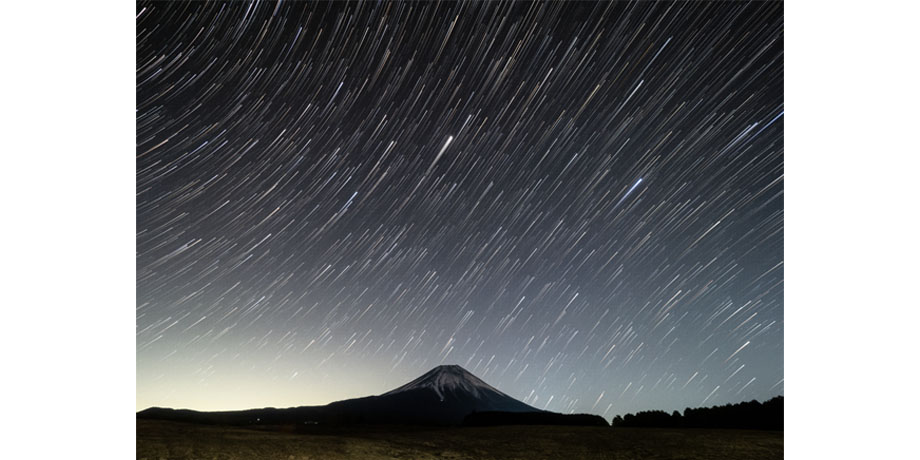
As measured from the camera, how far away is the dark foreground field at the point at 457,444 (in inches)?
215

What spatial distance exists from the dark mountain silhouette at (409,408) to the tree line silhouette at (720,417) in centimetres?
120

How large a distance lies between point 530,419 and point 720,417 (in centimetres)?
210

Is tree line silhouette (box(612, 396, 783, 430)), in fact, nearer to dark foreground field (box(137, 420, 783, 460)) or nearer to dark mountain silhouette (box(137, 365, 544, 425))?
dark foreground field (box(137, 420, 783, 460))

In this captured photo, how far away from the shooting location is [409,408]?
701 centimetres

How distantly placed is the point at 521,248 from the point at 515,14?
2589 millimetres

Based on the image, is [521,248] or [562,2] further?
[521,248]

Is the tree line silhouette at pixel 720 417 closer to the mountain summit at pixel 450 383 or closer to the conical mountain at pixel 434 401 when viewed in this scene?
the conical mountain at pixel 434 401

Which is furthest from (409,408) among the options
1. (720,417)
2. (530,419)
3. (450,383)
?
(720,417)

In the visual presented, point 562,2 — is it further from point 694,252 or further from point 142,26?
point 142,26

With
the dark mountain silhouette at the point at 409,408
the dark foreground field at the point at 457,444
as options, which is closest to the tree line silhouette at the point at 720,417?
the dark foreground field at the point at 457,444

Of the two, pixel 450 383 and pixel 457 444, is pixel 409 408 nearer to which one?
pixel 450 383

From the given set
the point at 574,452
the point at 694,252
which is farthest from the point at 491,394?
the point at 694,252
